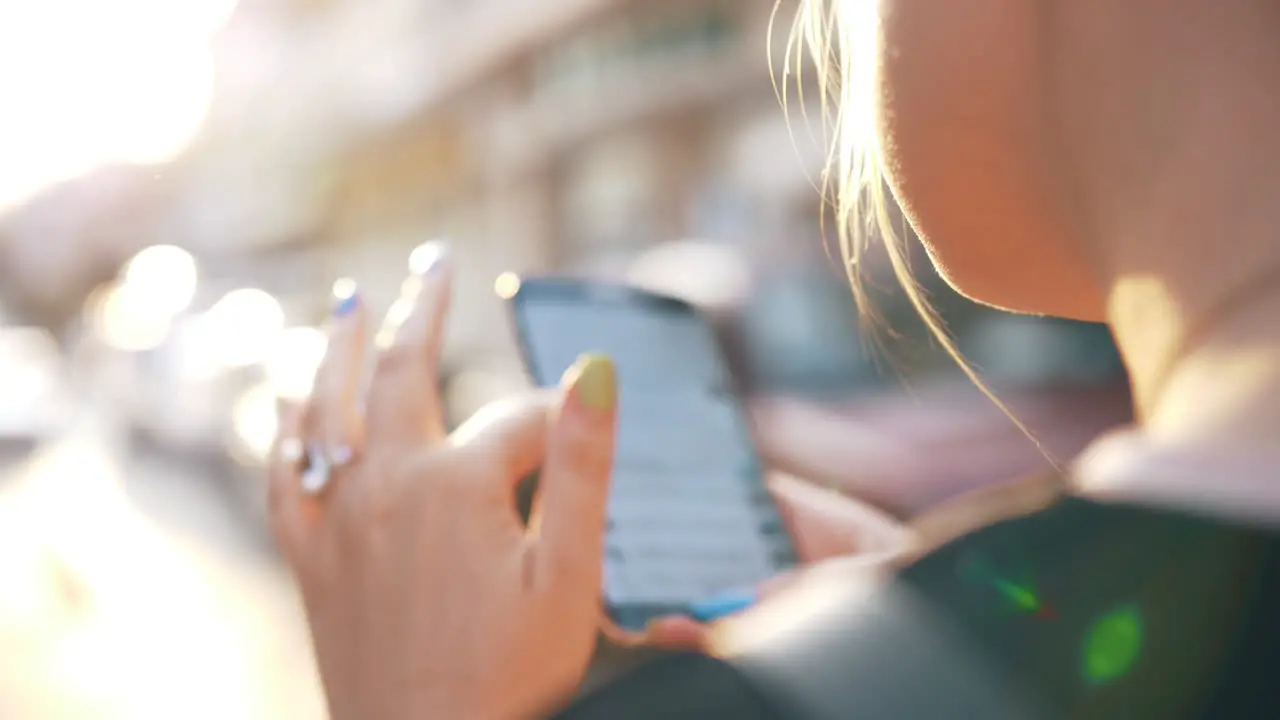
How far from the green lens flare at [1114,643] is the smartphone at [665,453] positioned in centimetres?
54

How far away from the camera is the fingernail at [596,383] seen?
837 mm

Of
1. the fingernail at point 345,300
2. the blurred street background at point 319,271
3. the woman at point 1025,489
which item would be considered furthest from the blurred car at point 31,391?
the woman at point 1025,489

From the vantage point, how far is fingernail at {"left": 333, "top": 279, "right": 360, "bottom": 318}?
1057 millimetres

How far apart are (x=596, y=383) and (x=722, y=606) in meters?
0.25

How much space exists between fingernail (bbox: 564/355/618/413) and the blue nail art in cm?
29

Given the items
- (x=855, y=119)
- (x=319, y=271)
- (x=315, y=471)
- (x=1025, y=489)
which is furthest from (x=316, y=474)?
(x=319, y=271)

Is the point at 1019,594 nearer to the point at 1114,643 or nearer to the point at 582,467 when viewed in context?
the point at 1114,643

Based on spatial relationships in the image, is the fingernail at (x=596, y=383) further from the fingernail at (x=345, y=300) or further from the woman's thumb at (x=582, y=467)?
→ the fingernail at (x=345, y=300)

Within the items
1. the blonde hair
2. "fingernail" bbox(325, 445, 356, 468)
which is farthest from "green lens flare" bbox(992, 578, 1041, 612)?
"fingernail" bbox(325, 445, 356, 468)

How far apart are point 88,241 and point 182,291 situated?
1106 cm

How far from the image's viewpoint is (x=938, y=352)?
2.85 m

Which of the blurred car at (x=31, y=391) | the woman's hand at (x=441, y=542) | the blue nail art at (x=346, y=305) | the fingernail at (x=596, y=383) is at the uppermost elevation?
the blue nail art at (x=346, y=305)

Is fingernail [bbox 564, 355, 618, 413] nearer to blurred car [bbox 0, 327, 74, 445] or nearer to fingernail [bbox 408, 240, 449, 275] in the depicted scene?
fingernail [bbox 408, 240, 449, 275]

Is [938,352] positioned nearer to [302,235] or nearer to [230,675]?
[230,675]
